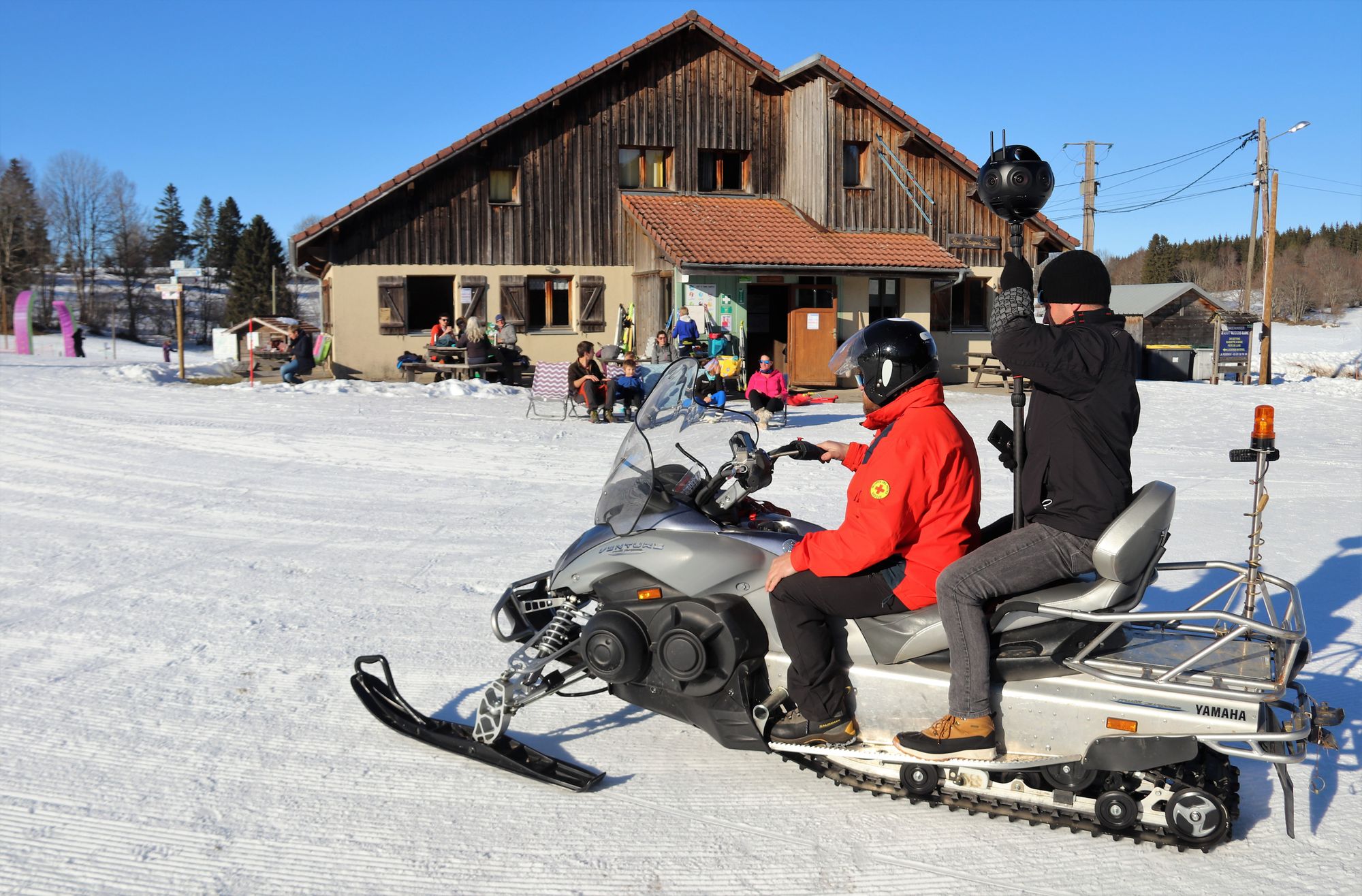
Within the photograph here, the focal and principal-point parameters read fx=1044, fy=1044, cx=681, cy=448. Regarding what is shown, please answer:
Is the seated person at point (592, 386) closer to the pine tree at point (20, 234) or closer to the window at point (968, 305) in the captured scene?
the window at point (968, 305)

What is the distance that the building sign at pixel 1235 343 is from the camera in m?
26.1

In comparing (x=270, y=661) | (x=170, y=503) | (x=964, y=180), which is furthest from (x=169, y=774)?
(x=964, y=180)

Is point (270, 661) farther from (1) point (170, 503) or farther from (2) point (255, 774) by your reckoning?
(1) point (170, 503)

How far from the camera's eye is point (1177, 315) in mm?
43188

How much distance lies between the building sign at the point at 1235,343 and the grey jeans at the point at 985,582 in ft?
85.4

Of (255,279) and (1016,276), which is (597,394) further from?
(255,279)

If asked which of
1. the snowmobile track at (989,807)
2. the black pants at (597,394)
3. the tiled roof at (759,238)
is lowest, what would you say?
the snowmobile track at (989,807)

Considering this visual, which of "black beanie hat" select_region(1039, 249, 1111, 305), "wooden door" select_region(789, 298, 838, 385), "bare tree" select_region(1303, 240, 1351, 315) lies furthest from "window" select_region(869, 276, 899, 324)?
"bare tree" select_region(1303, 240, 1351, 315)

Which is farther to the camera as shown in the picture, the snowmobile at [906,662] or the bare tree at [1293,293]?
the bare tree at [1293,293]

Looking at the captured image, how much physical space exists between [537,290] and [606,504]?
19.3 meters

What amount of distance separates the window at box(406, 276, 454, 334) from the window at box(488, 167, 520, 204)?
1.99 m

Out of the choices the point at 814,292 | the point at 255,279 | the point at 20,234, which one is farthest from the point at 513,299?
the point at 255,279

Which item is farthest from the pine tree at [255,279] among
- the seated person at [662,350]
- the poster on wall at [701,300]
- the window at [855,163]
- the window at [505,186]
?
the seated person at [662,350]

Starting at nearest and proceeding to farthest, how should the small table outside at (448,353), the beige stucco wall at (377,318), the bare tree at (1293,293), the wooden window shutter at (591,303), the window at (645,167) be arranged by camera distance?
the small table outside at (448,353)
the beige stucco wall at (377,318)
the wooden window shutter at (591,303)
the window at (645,167)
the bare tree at (1293,293)
